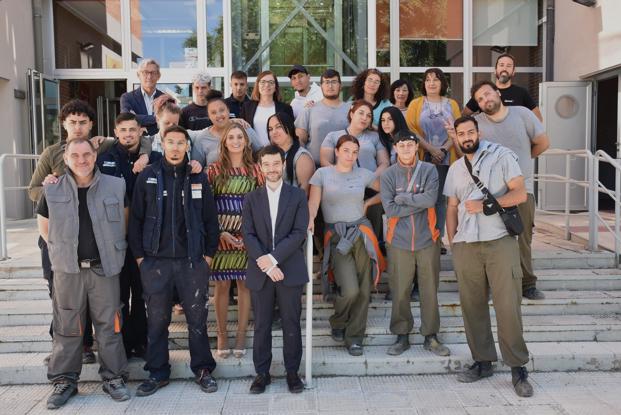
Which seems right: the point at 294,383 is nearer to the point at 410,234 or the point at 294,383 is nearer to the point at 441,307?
the point at 410,234

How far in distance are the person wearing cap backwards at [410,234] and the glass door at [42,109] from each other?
767cm

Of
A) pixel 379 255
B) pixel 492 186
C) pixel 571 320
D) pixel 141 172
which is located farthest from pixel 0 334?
pixel 571 320

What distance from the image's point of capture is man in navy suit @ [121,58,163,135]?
209 inches

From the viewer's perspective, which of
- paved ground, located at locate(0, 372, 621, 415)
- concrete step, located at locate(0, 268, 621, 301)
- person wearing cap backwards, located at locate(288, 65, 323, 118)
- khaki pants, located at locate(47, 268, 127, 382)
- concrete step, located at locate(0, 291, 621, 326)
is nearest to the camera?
paved ground, located at locate(0, 372, 621, 415)

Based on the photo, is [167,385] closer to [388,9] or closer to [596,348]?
[596,348]

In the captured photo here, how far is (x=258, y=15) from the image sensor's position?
10.2 meters

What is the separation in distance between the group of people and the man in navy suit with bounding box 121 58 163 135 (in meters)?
0.54

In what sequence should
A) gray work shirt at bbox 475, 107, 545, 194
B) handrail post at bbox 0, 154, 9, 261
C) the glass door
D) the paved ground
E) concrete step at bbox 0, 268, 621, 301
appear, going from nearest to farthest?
the paved ground → gray work shirt at bbox 475, 107, 545, 194 → concrete step at bbox 0, 268, 621, 301 → handrail post at bbox 0, 154, 9, 261 → the glass door

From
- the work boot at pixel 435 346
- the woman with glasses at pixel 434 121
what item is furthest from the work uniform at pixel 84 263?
the woman with glasses at pixel 434 121

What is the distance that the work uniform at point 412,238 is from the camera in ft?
14.8

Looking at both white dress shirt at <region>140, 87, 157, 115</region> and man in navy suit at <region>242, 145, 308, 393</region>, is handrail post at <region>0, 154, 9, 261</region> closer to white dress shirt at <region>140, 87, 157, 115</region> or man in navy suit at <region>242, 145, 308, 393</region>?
white dress shirt at <region>140, 87, 157, 115</region>

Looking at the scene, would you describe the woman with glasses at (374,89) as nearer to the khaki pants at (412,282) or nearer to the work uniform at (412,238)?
the work uniform at (412,238)

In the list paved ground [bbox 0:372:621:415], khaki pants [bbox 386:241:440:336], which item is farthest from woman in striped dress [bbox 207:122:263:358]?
khaki pants [bbox 386:241:440:336]

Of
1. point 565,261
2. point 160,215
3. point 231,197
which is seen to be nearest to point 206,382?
point 160,215
